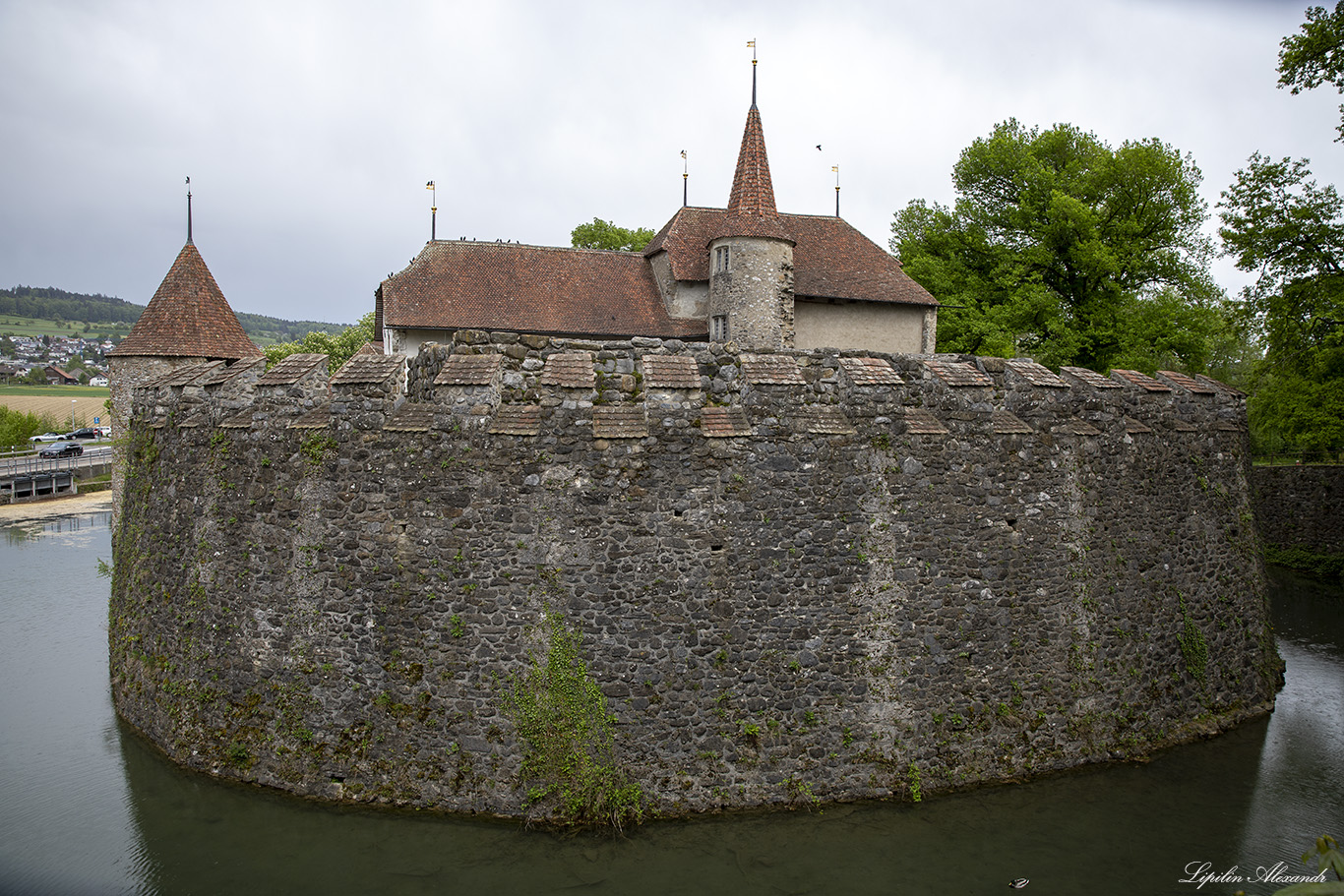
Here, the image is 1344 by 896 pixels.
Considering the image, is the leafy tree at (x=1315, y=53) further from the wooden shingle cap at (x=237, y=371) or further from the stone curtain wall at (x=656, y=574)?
the wooden shingle cap at (x=237, y=371)

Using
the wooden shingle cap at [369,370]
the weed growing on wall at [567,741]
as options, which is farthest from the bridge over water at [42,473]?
the weed growing on wall at [567,741]

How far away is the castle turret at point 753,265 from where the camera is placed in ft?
71.6

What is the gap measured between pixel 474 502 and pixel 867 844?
5.02m

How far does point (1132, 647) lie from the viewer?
29.6ft

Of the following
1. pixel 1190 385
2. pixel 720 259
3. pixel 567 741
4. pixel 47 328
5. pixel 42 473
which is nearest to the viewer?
pixel 567 741

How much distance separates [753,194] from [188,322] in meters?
15.1

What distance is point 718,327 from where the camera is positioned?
2255 cm

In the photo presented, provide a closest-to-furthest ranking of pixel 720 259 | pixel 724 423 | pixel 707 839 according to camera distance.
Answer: pixel 707 839 < pixel 724 423 < pixel 720 259

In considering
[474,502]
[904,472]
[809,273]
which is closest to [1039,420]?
[904,472]

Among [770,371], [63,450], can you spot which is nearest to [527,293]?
[770,371]

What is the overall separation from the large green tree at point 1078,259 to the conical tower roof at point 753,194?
808cm

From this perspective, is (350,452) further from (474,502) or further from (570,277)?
(570,277)

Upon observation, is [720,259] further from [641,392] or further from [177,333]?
[641,392]

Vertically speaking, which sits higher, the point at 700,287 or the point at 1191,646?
the point at 700,287
